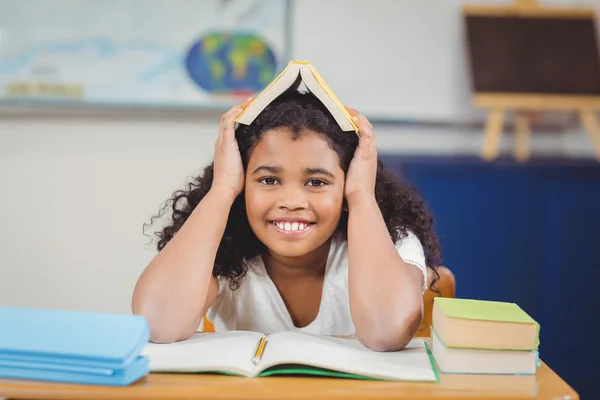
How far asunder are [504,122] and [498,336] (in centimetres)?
210

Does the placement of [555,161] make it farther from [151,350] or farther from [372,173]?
[151,350]

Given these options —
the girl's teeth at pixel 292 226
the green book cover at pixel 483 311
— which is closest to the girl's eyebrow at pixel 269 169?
the girl's teeth at pixel 292 226

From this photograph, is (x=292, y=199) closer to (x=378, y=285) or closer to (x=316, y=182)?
(x=316, y=182)

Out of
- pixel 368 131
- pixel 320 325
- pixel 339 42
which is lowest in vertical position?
pixel 320 325

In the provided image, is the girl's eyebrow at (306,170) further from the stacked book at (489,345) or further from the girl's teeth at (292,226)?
the stacked book at (489,345)

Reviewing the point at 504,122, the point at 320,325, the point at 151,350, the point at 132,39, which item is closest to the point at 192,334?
the point at 151,350

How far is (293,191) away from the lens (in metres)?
1.32

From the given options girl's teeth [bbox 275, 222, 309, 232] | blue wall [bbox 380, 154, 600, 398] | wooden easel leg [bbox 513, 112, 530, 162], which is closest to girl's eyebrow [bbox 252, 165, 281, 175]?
girl's teeth [bbox 275, 222, 309, 232]

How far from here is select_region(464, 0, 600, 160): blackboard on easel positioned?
2734mm

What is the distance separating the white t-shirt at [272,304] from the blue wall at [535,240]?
115 cm

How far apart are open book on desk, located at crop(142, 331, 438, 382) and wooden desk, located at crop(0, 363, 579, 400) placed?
0.05ft

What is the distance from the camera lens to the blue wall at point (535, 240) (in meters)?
2.59

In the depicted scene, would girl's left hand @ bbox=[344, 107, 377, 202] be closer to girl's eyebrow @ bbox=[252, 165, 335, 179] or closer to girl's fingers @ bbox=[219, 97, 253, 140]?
girl's eyebrow @ bbox=[252, 165, 335, 179]

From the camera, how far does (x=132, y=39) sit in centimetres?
278
